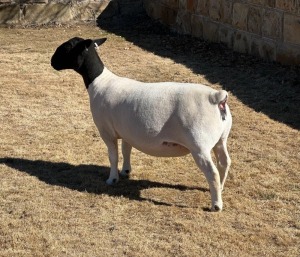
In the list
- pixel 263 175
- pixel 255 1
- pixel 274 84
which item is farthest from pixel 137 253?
pixel 255 1

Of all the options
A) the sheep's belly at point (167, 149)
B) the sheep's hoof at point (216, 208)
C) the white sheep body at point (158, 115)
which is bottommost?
the sheep's hoof at point (216, 208)

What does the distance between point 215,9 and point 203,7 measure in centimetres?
45

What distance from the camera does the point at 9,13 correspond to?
592 inches

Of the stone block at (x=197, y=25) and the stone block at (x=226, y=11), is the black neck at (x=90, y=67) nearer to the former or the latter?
the stone block at (x=226, y=11)

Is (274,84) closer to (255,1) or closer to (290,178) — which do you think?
(255,1)

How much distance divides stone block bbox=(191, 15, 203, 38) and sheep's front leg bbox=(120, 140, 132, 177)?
684 cm

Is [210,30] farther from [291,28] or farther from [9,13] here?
[9,13]

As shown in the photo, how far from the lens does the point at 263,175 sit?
708cm

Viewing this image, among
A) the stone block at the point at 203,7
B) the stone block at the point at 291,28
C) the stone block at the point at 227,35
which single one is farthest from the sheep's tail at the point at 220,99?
the stone block at the point at 203,7

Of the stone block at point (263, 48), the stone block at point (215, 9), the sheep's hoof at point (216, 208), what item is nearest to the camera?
the sheep's hoof at point (216, 208)

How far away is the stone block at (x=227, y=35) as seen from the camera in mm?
12555

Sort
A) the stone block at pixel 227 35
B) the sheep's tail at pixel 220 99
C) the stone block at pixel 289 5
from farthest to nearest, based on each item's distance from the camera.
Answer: the stone block at pixel 227 35, the stone block at pixel 289 5, the sheep's tail at pixel 220 99

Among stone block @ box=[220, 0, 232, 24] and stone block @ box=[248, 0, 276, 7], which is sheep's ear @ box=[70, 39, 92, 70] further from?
stone block @ box=[220, 0, 232, 24]

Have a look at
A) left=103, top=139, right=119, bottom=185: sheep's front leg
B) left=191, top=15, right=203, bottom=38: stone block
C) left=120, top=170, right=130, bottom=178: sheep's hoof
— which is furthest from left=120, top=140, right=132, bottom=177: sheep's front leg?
left=191, top=15, right=203, bottom=38: stone block
